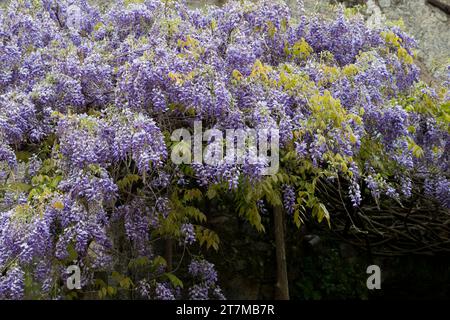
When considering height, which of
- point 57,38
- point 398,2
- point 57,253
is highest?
point 398,2

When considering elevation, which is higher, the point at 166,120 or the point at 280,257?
the point at 166,120

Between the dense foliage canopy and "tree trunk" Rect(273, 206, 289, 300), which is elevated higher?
the dense foliage canopy

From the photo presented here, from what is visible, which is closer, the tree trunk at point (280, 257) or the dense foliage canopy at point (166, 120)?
the dense foliage canopy at point (166, 120)

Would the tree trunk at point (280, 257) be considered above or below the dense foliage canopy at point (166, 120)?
below

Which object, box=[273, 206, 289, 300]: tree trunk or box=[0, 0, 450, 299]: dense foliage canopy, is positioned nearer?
box=[0, 0, 450, 299]: dense foliage canopy

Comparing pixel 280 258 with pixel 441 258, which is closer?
pixel 280 258

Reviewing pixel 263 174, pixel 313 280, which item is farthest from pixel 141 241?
pixel 313 280

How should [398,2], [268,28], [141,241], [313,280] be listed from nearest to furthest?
[141,241]
[268,28]
[313,280]
[398,2]

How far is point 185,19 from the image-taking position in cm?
589

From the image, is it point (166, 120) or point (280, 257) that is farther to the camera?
point (280, 257)
